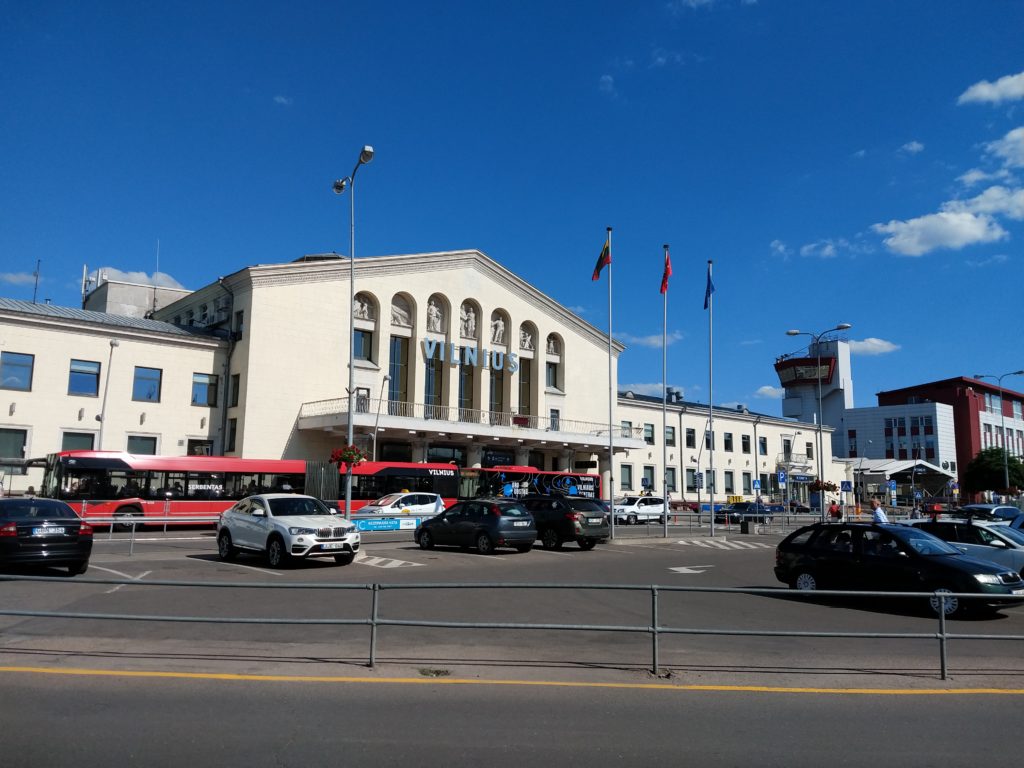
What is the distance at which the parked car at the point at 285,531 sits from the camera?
714 inches

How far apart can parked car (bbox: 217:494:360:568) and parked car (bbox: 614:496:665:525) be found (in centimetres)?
3379

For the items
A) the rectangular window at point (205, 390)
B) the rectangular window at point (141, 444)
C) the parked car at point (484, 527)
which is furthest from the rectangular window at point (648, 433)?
the parked car at point (484, 527)

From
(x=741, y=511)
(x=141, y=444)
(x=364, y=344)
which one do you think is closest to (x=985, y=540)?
(x=741, y=511)

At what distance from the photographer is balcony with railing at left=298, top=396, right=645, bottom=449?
153ft

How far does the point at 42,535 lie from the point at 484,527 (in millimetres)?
11360

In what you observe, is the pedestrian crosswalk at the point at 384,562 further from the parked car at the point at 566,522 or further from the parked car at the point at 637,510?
the parked car at the point at 637,510

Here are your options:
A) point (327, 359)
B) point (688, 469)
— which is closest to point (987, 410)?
point (688, 469)

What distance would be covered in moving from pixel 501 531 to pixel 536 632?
1195 centimetres

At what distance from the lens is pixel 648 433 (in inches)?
2795

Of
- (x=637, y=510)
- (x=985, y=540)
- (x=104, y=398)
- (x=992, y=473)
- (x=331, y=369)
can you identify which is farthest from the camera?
(x=992, y=473)

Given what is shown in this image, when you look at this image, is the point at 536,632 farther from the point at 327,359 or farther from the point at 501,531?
the point at 327,359

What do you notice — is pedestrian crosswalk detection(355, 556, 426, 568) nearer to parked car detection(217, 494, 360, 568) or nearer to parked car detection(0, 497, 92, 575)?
parked car detection(217, 494, 360, 568)

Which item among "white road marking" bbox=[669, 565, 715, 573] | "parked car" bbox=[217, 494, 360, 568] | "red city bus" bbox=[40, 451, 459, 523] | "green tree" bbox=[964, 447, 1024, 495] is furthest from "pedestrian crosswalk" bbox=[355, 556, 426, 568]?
"green tree" bbox=[964, 447, 1024, 495]

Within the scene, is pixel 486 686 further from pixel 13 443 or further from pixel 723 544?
pixel 13 443
